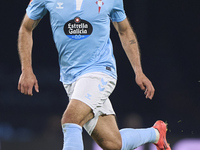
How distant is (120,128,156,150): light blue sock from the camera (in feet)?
10.6

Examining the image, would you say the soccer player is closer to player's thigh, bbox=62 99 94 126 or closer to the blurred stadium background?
player's thigh, bbox=62 99 94 126

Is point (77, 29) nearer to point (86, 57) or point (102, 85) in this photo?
point (86, 57)

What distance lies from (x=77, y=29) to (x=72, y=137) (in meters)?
0.77

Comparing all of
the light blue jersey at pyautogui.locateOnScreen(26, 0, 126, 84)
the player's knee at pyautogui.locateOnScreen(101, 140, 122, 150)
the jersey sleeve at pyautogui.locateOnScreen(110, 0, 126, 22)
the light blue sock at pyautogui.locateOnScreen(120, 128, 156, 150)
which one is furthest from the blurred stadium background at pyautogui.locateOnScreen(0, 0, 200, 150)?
the light blue jersey at pyautogui.locateOnScreen(26, 0, 126, 84)

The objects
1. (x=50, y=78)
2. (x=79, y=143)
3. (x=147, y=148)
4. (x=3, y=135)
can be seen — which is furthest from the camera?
(x=50, y=78)

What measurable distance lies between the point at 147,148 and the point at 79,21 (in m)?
2.22

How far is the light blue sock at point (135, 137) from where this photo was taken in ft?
10.6

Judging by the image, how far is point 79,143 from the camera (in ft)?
8.58

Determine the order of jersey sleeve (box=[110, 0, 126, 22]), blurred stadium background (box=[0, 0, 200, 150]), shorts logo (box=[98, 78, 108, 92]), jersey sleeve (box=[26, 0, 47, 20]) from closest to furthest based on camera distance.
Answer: shorts logo (box=[98, 78, 108, 92]) → jersey sleeve (box=[26, 0, 47, 20]) → jersey sleeve (box=[110, 0, 126, 22]) → blurred stadium background (box=[0, 0, 200, 150])

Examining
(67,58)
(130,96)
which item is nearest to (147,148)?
(130,96)

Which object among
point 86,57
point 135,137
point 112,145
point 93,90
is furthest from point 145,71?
point 93,90

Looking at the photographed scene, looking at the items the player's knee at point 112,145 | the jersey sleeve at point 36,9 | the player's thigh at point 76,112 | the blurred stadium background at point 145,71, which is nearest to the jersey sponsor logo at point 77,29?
the jersey sleeve at point 36,9

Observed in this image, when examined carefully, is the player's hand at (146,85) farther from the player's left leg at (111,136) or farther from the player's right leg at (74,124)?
the player's right leg at (74,124)

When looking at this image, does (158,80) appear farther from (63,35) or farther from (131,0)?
(63,35)
